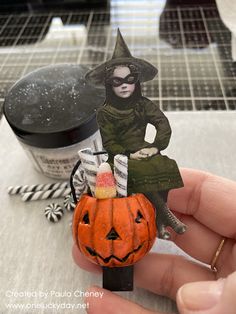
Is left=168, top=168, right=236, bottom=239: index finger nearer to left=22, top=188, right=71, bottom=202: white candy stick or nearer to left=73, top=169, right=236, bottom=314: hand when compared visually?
left=73, top=169, right=236, bottom=314: hand

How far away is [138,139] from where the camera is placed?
431 mm

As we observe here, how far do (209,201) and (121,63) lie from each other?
23 cm

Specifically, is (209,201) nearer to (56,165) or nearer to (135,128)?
(135,128)

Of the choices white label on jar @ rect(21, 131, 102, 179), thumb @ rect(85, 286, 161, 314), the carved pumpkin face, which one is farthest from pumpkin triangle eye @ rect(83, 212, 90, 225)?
white label on jar @ rect(21, 131, 102, 179)

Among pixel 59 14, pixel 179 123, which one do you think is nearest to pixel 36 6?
pixel 59 14

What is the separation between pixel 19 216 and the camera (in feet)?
2.23

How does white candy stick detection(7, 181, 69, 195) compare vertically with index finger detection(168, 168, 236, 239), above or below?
below

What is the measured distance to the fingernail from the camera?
13.9 inches

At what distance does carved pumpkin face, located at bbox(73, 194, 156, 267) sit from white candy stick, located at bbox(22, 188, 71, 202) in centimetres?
28

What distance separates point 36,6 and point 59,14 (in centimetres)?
10

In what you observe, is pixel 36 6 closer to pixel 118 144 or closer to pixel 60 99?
pixel 60 99

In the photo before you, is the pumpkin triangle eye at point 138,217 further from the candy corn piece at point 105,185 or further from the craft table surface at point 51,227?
the craft table surface at point 51,227

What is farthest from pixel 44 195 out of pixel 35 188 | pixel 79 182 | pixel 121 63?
pixel 121 63

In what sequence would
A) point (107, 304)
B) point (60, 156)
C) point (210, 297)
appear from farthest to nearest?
point (60, 156), point (107, 304), point (210, 297)
